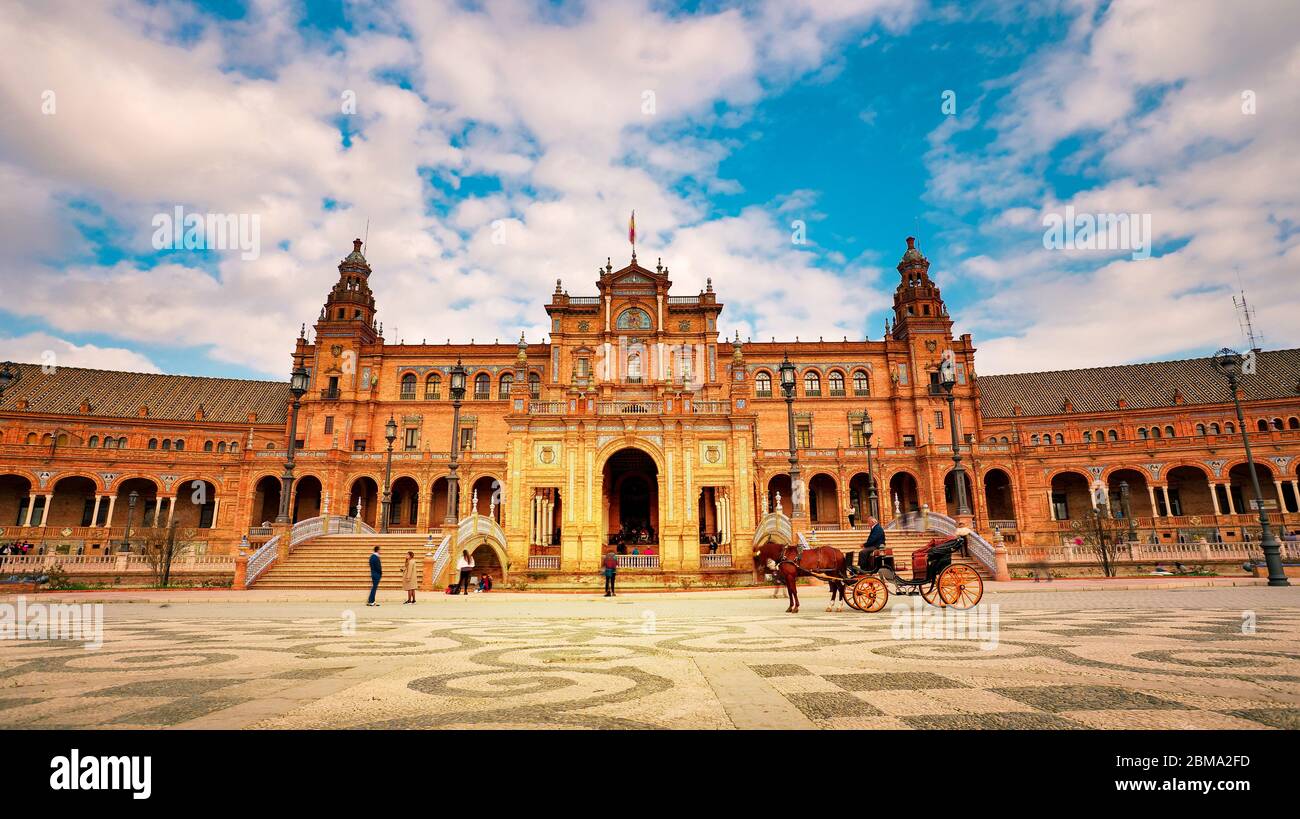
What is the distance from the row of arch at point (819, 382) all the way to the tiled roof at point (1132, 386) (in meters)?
12.4

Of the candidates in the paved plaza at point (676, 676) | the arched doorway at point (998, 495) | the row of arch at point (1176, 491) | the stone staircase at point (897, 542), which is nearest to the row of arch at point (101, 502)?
the stone staircase at point (897, 542)

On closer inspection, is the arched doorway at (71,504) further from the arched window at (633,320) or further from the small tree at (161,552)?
the arched window at (633,320)

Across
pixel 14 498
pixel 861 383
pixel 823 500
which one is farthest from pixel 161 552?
pixel 861 383

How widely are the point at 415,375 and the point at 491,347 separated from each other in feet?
21.8

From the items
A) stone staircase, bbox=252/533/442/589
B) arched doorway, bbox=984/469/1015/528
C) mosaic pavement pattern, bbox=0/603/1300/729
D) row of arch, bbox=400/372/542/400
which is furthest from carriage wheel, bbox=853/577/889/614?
row of arch, bbox=400/372/542/400

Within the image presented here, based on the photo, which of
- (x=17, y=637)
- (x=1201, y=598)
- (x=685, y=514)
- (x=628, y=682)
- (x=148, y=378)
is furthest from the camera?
(x=148, y=378)

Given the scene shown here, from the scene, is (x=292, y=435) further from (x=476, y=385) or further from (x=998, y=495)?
(x=998, y=495)

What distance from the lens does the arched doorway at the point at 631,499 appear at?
3931 centimetres

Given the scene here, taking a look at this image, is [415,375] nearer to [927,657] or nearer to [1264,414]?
[927,657]

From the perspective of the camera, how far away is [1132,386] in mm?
54156

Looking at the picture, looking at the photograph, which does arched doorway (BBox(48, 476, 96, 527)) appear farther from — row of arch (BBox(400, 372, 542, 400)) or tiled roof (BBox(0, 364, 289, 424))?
row of arch (BBox(400, 372, 542, 400))

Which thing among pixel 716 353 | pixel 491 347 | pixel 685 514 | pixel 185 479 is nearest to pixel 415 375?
pixel 491 347
